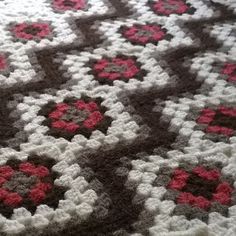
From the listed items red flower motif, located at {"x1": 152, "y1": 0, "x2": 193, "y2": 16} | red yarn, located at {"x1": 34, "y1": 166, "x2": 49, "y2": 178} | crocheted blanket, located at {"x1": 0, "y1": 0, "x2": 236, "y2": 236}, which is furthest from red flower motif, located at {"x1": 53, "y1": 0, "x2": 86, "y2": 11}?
red yarn, located at {"x1": 34, "y1": 166, "x2": 49, "y2": 178}

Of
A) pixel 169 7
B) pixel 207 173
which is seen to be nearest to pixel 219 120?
pixel 207 173

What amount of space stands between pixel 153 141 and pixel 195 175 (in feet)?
0.42

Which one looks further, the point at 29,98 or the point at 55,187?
the point at 29,98

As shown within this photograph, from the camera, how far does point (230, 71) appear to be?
1196 mm

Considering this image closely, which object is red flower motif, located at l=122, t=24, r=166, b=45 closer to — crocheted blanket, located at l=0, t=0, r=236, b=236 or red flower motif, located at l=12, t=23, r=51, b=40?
crocheted blanket, located at l=0, t=0, r=236, b=236

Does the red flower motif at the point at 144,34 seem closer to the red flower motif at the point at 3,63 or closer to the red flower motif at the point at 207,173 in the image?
the red flower motif at the point at 3,63

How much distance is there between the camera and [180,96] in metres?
1.11

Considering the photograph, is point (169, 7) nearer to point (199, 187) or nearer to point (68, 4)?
point (68, 4)

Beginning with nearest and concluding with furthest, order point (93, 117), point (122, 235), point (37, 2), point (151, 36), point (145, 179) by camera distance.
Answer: point (122, 235) < point (145, 179) < point (93, 117) < point (151, 36) < point (37, 2)

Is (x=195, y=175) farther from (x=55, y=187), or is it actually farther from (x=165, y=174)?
Result: (x=55, y=187)

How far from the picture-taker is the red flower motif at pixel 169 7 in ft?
4.75

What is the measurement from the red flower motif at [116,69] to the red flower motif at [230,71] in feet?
0.80

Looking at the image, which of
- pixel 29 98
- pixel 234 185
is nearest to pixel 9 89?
pixel 29 98

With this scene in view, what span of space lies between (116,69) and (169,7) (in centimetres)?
41
